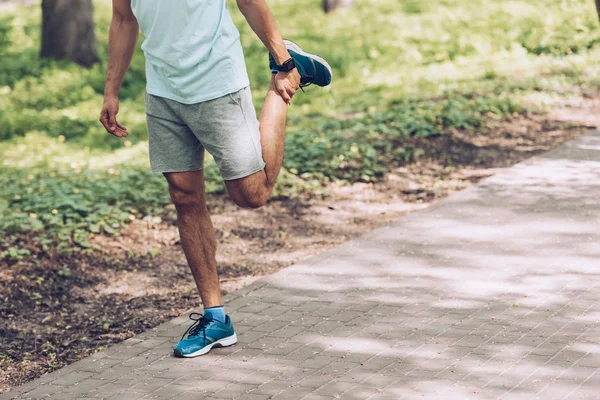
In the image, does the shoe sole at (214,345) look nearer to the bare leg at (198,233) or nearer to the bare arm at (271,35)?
the bare leg at (198,233)

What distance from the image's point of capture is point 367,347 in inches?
183

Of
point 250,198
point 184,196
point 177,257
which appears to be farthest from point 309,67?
point 177,257

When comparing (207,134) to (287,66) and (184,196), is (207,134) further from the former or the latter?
(287,66)

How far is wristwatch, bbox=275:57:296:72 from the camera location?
4.56 m

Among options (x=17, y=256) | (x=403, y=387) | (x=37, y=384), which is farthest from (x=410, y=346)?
(x=17, y=256)

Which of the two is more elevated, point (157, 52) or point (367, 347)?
point (157, 52)

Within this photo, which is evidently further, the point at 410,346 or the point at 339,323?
the point at 339,323

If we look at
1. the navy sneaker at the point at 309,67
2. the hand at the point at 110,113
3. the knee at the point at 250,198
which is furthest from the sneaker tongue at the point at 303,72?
the hand at the point at 110,113

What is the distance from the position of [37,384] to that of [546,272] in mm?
3058

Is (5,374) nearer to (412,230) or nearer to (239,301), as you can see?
(239,301)

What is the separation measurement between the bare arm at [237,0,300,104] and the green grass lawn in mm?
2763

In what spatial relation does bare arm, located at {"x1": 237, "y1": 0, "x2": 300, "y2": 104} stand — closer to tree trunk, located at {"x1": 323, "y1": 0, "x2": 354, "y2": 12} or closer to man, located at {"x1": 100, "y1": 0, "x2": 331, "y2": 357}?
man, located at {"x1": 100, "y1": 0, "x2": 331, "y2": 357}

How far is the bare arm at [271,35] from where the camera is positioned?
443 cm

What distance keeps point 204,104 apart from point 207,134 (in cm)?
16
